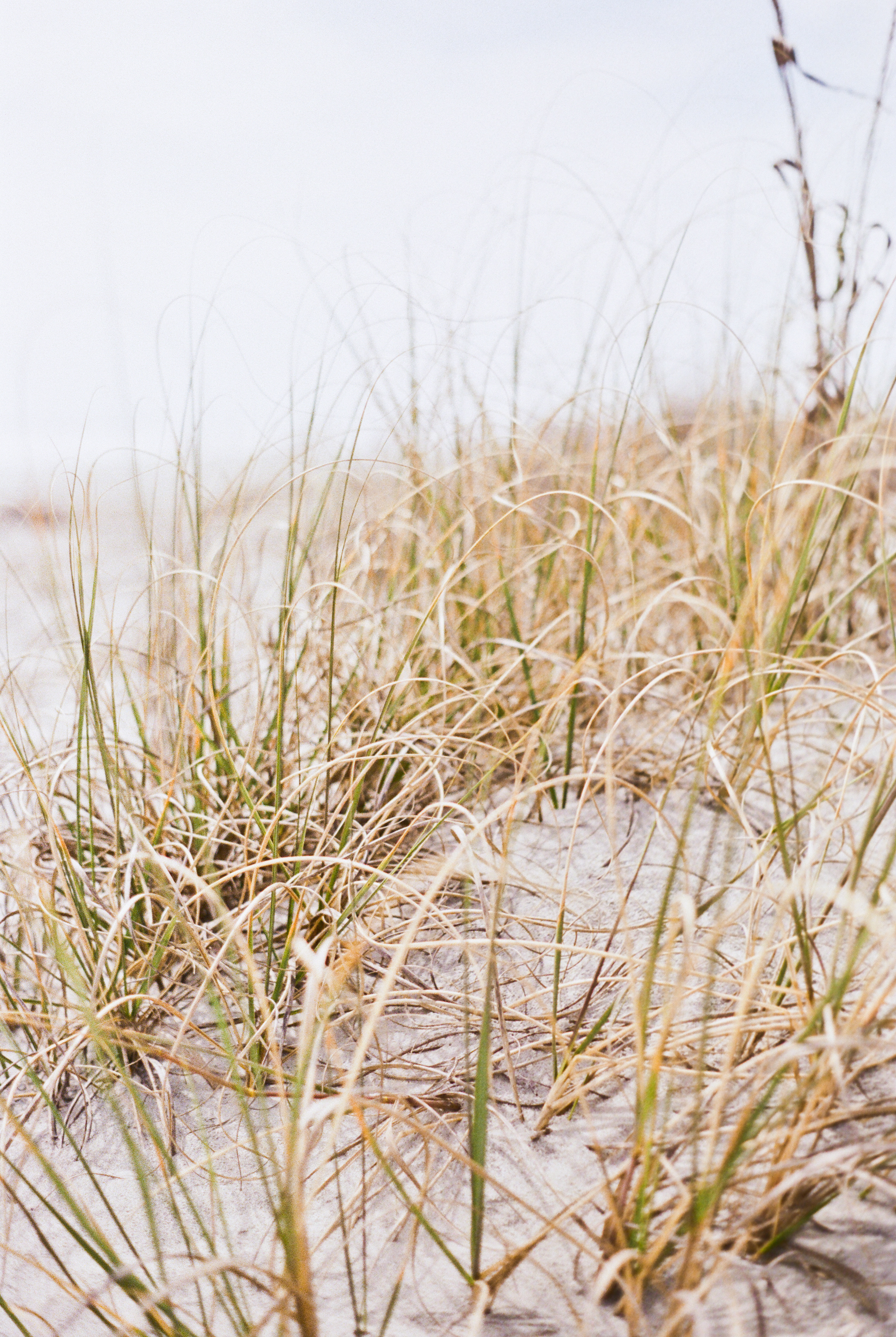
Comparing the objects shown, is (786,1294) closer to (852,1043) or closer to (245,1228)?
(852,1043)

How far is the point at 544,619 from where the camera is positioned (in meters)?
1.45

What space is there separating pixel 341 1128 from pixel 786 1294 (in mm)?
386

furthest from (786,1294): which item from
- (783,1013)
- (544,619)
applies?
(544,619)

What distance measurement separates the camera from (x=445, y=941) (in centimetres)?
87

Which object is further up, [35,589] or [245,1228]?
[35,589]

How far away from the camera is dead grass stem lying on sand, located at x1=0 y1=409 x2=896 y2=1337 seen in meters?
0.58

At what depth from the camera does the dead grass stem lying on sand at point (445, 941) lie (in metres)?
0.58

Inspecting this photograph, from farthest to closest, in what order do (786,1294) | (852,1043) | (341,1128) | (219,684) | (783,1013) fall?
1. (219,684)
2. (341,1128)
3. (783,1013)
4. (786,1294)
5. (852,1043)

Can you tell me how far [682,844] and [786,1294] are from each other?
0.94ft

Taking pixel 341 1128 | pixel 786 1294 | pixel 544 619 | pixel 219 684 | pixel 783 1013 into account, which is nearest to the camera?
pixel 786 1294

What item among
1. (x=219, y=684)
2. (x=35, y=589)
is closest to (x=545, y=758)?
(x=219, y=684)

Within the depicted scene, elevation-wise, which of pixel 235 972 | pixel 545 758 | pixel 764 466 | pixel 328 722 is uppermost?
pixel 764 466

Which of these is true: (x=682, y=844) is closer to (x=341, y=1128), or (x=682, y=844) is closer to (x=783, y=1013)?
(x=783, y=1013)

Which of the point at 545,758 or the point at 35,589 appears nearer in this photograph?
Result: the point at 545,758
